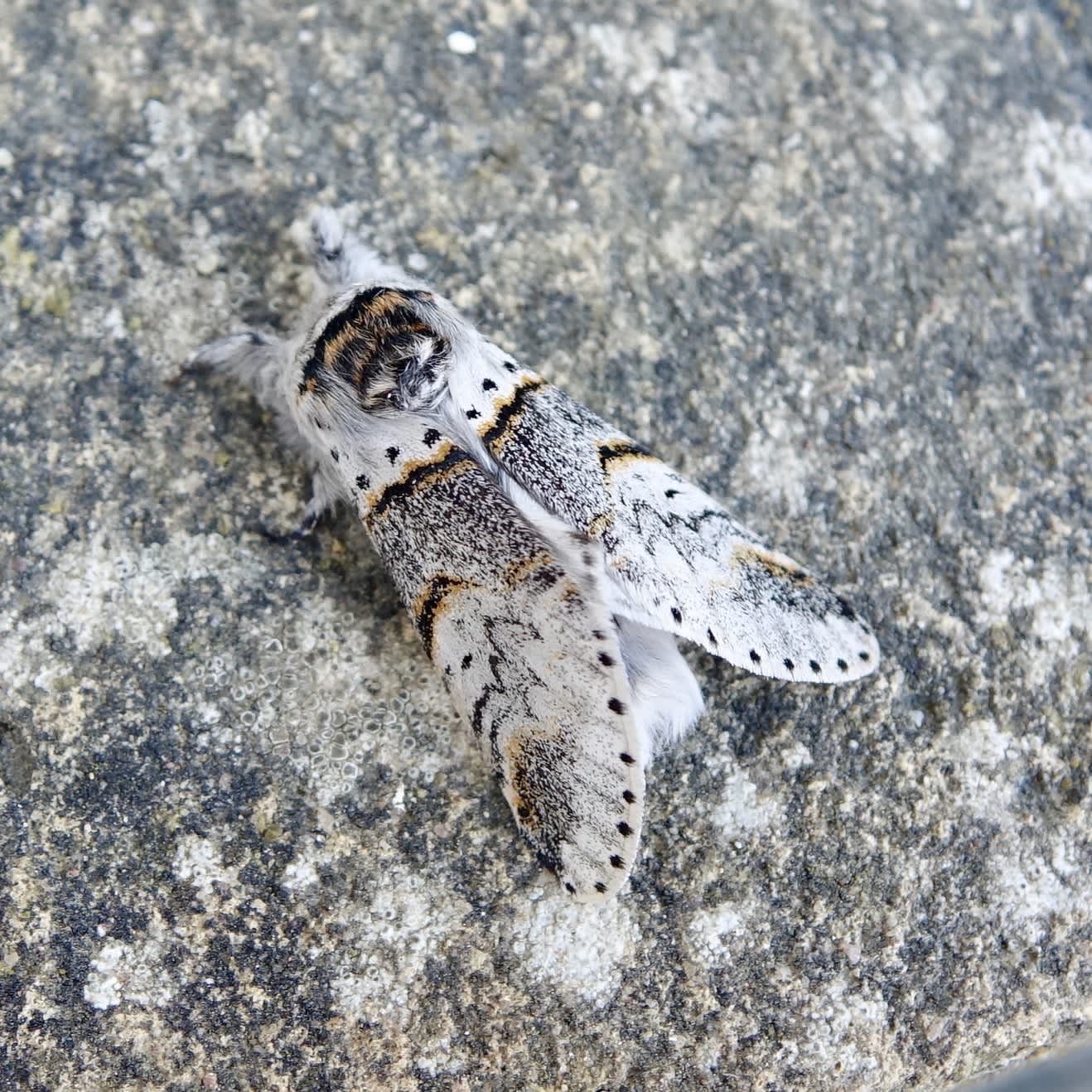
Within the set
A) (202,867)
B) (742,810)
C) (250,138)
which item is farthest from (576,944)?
(250,138)

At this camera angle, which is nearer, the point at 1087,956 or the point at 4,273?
the point at 1087,956

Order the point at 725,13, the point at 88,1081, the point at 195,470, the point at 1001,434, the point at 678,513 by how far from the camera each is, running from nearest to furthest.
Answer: the point at 88,1081, the point at 678,513, the point at 195,470, the point at 1001,434, the point at 725,13

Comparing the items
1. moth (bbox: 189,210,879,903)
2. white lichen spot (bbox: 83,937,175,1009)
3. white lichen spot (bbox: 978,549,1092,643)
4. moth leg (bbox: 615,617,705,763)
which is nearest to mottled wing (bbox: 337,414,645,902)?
moth (bbox: 189,210,879,903)

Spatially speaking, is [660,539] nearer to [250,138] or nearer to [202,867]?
[202,867]

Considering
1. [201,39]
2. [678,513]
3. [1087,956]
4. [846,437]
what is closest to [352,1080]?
[678,513]

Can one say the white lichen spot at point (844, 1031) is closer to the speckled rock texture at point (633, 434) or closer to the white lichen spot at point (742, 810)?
the speckled rock texture at point (633, 434)

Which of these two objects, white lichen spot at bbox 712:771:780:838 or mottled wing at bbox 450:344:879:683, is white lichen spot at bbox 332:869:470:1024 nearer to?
white lichen spot at bbox 712:771:780:838

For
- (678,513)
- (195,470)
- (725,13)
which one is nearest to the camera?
(678,513)

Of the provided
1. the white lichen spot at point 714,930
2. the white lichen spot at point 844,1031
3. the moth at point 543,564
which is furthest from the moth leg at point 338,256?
the white lichen spot at point 844,1031

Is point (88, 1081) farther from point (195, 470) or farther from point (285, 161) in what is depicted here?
point (285, 161)
